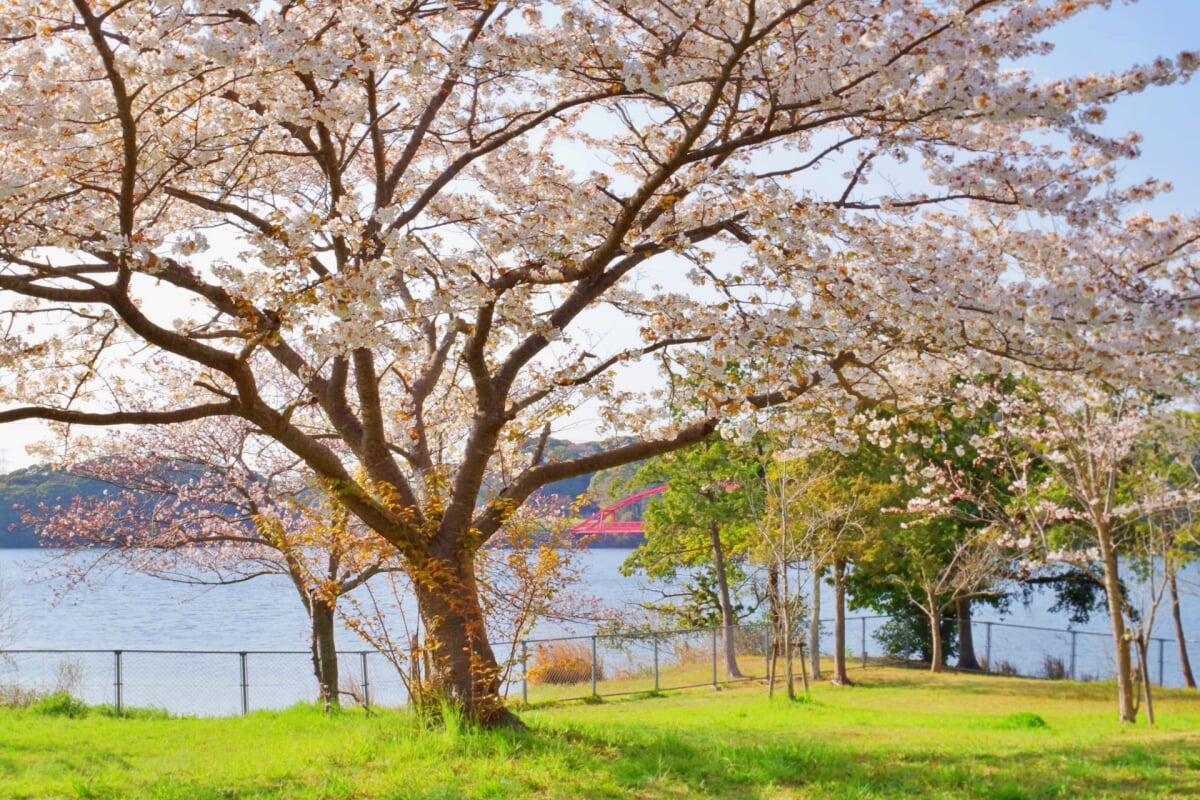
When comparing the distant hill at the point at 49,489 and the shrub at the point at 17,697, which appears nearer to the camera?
the shrub at the point at 17,697

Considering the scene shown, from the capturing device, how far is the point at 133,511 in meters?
12.8

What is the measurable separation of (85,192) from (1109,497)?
9.84 meters

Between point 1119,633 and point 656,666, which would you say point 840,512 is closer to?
point 656,666

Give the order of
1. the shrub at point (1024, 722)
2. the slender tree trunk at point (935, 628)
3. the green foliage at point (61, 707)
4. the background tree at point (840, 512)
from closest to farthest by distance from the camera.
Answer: the shrub at point (1024, 722), the green foliage at point (61, 707), the background tree at point (840, 512), the slender tree trunk at point (935, 628)

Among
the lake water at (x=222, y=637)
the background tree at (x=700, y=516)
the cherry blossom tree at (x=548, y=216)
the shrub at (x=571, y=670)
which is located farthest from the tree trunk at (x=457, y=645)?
the background tree at (x=700, y=516)

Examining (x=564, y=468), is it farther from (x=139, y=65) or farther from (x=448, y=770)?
(x=139, y=65)

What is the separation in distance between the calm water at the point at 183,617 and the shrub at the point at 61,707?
1555 millimetres

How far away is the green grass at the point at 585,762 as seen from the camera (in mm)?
5461

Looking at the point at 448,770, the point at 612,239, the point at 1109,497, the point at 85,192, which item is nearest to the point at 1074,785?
the point at 448,770

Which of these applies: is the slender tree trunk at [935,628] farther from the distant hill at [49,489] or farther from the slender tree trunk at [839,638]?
the distant hill at [49,489]

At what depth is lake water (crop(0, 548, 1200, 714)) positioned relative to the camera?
17047 mm

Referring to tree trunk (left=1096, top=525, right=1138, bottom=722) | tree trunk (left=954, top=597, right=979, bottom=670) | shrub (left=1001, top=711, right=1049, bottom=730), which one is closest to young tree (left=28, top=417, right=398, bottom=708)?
shrub (left=1001, top=711, right=1049, bottom=730)

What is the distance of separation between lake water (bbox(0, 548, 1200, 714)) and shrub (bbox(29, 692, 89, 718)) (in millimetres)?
985

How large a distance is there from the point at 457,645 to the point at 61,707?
280 inches
